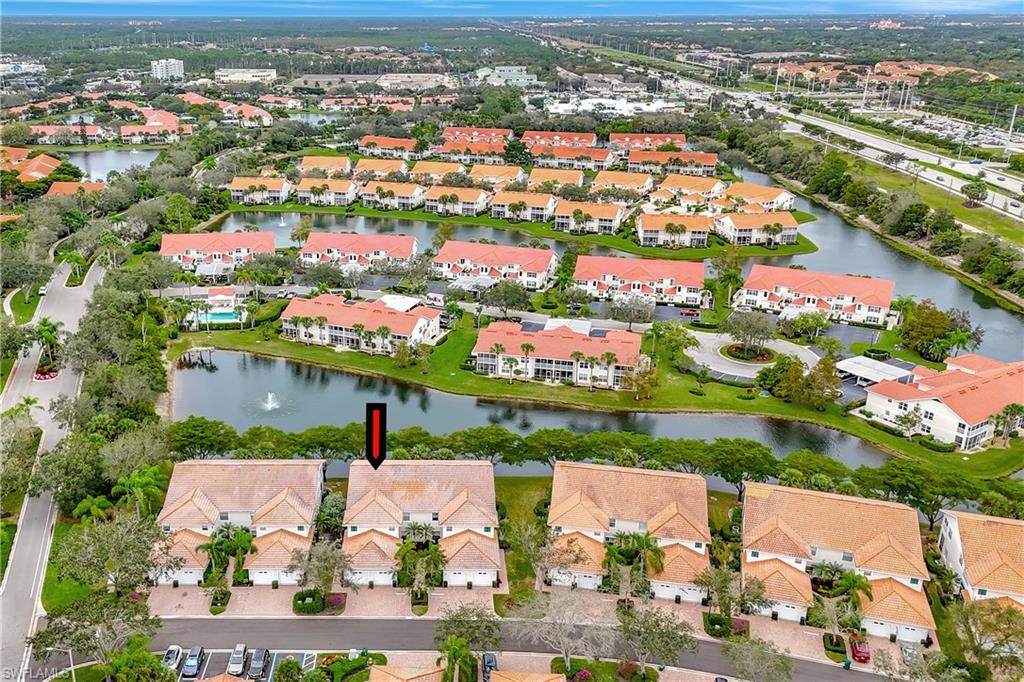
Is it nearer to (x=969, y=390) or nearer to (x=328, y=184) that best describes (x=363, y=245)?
(x=328, y=184)

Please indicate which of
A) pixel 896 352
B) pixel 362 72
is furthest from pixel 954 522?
pixel 362 72

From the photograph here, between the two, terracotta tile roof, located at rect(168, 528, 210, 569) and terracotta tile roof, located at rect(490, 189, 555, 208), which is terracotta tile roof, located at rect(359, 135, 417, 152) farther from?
terracotta tile roof, located at rect(168, 528, 210, 569)

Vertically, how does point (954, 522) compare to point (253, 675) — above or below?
above

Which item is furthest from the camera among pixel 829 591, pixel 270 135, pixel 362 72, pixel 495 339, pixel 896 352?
pixel 362 72

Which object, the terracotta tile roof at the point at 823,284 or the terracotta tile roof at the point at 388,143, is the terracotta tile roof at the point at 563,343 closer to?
the terracotta tile roof at the point at 823,284

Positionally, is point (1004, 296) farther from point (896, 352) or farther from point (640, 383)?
point (640, 383)

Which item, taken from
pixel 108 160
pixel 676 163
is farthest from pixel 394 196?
pixel 108 160

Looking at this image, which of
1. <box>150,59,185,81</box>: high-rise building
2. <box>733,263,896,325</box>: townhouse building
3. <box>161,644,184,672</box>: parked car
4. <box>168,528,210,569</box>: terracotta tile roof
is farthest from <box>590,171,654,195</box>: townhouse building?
<box>150,59,185,81</box>: high-rise building

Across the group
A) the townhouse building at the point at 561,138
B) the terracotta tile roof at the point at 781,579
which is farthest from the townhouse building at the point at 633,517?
the townhouse building at the point at 561,138
